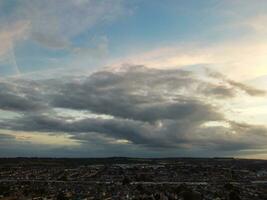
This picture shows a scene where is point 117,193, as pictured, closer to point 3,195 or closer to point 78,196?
point 78,196

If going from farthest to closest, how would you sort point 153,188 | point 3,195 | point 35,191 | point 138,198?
point 153,188 → point 35,191 → point 3,195 → point 138,198

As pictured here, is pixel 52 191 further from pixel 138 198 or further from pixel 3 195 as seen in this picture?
pixel 138 198

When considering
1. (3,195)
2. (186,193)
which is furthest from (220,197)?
(3,195)

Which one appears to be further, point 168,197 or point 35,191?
point 35,191

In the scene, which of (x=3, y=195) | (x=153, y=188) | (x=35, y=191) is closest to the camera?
(x=3, y=195)

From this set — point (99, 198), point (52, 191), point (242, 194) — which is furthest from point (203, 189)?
point (52, 191)

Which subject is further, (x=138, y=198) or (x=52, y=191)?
(x=52, y=191)

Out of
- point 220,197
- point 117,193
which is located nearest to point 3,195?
point 117,193

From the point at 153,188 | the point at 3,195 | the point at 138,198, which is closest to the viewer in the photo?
the point at 138,198
